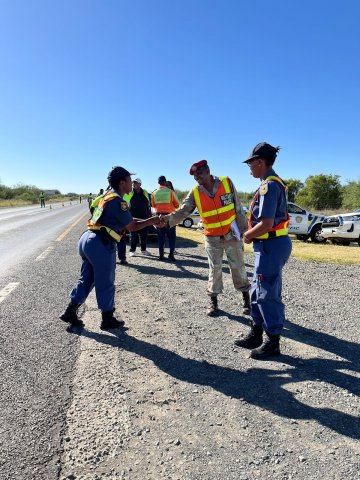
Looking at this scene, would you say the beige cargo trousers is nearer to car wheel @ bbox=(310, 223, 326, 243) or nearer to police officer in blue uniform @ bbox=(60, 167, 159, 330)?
police officer in blue uniform @ bbox=(60, 167, 159, 330)

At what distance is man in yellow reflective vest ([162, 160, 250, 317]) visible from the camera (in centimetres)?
466

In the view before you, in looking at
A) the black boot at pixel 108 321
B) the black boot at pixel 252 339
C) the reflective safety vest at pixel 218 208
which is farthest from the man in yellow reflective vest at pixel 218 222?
the black boot at pixel 108 321

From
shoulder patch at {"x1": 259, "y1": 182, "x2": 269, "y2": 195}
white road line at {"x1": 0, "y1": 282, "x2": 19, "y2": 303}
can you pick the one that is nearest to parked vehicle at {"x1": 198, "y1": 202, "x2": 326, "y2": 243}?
white road line at {"x1": 0, "y1": 282, "x2": 19, "y2": 303}

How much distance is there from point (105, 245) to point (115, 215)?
0.36 metres

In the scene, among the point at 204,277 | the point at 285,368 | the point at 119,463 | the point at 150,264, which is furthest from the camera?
the point at 150,264

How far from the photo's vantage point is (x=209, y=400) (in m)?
2.75

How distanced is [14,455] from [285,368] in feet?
7.51

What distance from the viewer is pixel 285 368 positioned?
3299 millimetres

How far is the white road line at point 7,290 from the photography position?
225 inches

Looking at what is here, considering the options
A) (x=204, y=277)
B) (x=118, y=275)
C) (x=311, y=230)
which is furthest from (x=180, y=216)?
(x=311, y=230)

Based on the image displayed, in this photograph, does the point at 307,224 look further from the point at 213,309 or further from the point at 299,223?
the point at 213,309

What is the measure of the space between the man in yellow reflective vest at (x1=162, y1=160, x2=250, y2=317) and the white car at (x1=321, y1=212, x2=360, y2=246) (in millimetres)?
10295

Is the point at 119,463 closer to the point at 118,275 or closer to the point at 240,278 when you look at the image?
the point at 240,278

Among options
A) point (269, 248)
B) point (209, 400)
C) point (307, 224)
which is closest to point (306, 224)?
point (307, 224)
